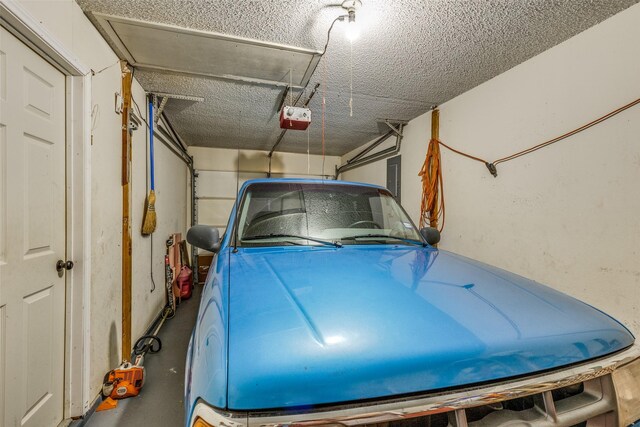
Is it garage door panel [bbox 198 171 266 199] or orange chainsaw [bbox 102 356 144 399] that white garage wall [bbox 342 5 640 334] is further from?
garage door panel [bbox 198 171 266 199]

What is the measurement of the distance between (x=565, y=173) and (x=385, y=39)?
6.27 ft

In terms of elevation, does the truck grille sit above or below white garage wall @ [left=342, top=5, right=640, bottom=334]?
below

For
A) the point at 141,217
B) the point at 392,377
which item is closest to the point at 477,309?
the point at 392,377

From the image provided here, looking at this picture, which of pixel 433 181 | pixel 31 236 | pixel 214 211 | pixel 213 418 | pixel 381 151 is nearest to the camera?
pixel 213 418

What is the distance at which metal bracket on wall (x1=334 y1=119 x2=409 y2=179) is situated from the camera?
14.7 ft

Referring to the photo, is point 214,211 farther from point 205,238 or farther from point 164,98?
point 205,238

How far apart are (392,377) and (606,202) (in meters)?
2.46

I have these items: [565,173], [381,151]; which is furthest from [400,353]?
[381,151]

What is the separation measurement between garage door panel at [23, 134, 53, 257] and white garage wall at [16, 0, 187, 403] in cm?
28

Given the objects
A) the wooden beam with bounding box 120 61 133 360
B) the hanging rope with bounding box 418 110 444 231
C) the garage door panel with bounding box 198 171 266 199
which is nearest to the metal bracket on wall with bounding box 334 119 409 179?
the hanging rope with bounding box 418 110 444 231

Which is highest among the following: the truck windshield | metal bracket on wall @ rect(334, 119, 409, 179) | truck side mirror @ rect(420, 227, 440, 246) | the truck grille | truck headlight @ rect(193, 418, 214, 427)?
metal bracket on wall @ rect(334, 119, 409, 179)

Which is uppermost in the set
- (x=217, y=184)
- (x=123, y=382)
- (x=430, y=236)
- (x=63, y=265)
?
(x=217, y=184)

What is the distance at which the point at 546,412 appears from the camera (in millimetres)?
731

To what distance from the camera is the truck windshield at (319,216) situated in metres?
1.64
